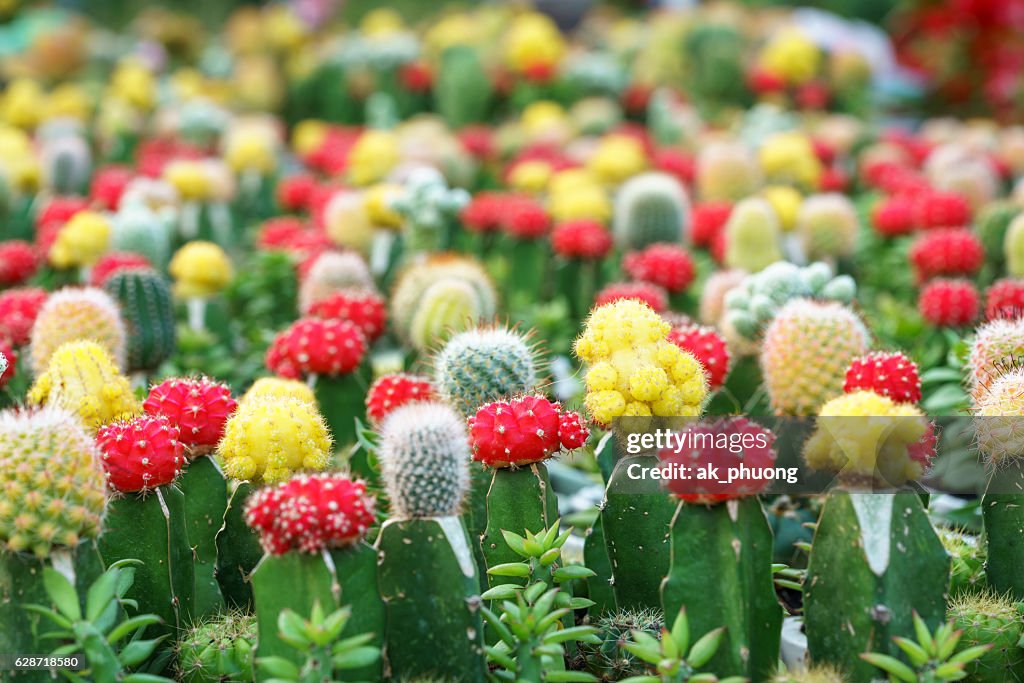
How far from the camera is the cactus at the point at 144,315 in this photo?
13.6 feet

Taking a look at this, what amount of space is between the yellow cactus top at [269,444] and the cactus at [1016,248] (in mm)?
3257

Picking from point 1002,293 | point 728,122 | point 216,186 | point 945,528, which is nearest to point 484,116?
point 728,122

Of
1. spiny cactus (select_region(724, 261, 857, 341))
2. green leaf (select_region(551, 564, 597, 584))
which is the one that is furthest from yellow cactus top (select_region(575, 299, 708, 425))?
spiny cactus (select_region(724, 261, 857, 341))

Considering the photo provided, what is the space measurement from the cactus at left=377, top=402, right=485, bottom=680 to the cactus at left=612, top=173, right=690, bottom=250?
130 inches

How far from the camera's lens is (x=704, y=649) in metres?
2.30

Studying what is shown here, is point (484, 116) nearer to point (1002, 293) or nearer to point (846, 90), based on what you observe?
point (846, 90)

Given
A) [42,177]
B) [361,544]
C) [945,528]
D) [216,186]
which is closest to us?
[361,544]

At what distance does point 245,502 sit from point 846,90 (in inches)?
310

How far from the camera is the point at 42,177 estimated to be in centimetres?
701

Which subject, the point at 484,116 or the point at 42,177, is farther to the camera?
the point at 484,116

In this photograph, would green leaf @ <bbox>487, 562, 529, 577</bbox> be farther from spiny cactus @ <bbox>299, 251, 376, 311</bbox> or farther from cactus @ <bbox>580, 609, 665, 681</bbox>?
spiny cactus @ <bbox>299, 251, 376, 311</bbox>

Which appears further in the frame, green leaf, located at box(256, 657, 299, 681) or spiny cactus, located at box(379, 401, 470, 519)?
spiny cactus, located at box(379, 401, 470, 519)

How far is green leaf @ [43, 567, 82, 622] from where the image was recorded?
2260 mm

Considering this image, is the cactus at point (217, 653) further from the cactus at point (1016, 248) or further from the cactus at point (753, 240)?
the cactus at point (1016, 248)
